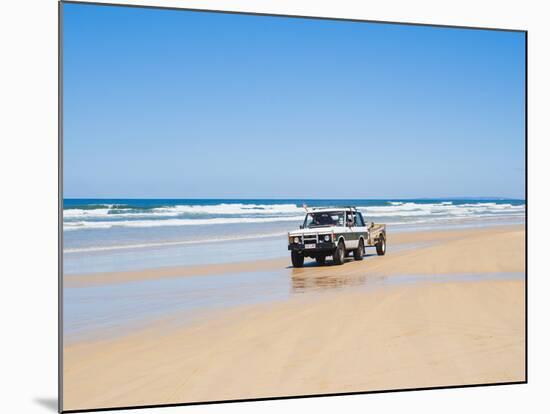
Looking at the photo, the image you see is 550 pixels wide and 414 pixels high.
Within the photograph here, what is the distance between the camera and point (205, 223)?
29.0 feet

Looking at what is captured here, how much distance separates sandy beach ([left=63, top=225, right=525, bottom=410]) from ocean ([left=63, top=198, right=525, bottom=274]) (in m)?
0.26

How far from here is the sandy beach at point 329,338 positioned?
6703mm

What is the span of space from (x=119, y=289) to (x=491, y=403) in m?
3.55

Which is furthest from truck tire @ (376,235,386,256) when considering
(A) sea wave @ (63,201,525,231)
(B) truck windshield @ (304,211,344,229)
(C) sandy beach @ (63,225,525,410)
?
(B) truck windshield @ (304,211,344,229)

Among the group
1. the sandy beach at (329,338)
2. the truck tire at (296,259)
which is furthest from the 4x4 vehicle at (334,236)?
the sandy beach at (329,338)

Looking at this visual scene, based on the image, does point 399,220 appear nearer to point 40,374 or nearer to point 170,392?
point 170,392

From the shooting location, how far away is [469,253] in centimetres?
971

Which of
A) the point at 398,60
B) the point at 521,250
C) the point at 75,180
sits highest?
the point at 398,60

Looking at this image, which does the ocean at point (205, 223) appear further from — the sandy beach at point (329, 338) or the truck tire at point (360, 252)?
the truck tire at point (360, 252)

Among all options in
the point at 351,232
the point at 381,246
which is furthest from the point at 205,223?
the point at 381,246

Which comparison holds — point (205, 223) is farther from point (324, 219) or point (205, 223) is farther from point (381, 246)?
point (381, 246)

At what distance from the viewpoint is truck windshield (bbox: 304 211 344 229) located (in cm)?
804

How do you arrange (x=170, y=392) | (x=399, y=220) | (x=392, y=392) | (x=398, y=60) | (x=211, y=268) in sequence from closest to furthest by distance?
(x=170, y=392) < (x=392, y=392) < (x=398, y=60) < (x=399, y=220) < (x=211, y=268)

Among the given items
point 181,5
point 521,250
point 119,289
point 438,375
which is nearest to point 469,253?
point 521,250
